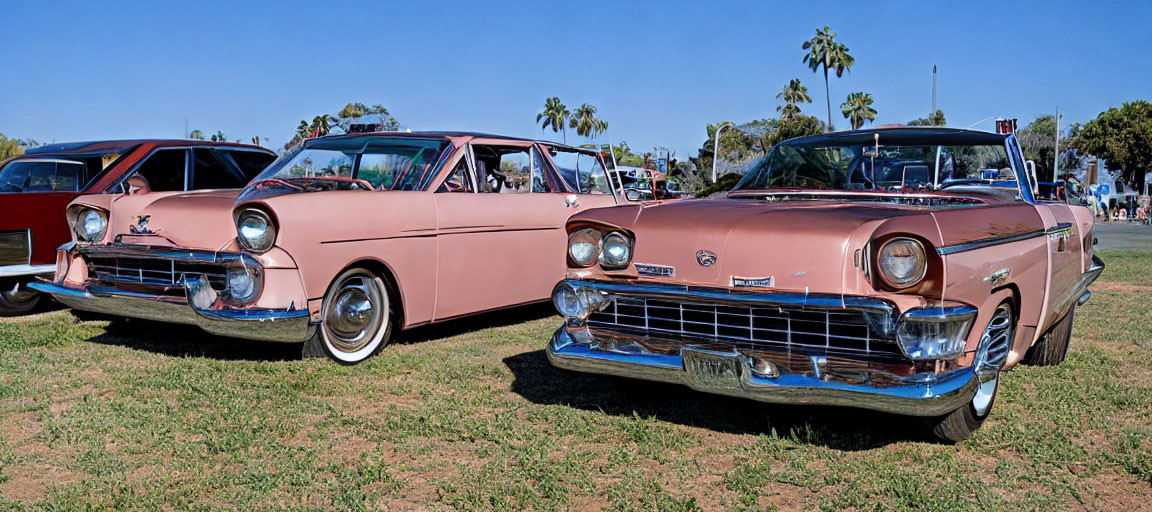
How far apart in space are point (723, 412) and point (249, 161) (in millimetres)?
5326

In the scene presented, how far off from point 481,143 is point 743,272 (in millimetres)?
3177

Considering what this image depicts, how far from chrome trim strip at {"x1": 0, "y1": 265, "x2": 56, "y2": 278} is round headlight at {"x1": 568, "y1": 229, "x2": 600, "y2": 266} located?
497 centimetres

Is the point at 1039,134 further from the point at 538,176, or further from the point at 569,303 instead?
the point at 569,303

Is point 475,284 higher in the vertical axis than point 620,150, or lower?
lower

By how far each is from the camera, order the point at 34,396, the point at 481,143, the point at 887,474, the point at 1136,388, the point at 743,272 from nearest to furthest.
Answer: the point at 887,474 < the point at 743,272 < the point at 34,396 < the point at 1136,388 < the point at 481,143

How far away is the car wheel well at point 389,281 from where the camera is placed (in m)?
5.58

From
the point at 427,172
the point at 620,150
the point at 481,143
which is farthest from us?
the point at 620,150

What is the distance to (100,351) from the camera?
5746 mm

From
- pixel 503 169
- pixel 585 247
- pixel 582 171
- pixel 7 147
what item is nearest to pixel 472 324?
pixel 503 169

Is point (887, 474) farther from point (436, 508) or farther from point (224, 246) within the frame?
point (224, 246)

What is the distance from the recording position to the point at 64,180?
762cm

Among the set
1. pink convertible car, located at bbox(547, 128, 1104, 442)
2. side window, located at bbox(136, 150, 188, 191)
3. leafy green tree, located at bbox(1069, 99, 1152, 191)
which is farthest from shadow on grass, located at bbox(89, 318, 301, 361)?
leafy green tree, located at bbox(1069, 99, 1152, 191)

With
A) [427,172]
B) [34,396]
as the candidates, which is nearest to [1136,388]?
[427,172]

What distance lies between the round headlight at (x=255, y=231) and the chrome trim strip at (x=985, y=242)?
3.36 metres
